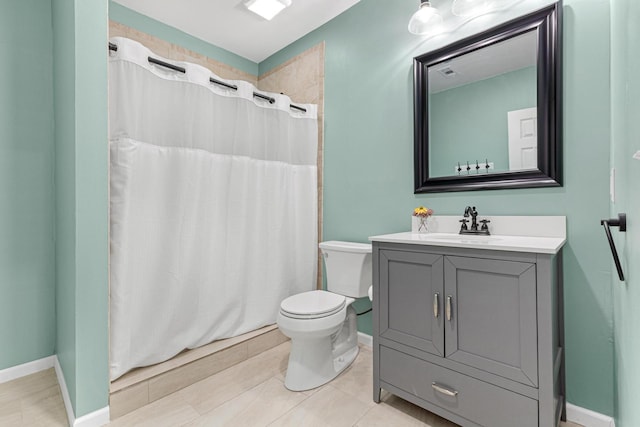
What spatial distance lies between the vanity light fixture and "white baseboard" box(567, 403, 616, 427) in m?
2.94

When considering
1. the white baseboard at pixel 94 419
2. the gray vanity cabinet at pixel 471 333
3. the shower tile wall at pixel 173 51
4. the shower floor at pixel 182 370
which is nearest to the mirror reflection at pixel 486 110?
the gray vanity cabinet at pixel 471 333

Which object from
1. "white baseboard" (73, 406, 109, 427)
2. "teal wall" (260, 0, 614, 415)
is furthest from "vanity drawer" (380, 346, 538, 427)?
"white baseboard" (73, 406, 109, 427)

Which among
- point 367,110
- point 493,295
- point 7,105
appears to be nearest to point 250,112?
point 367,110

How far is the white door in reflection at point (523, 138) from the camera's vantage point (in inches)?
59.4

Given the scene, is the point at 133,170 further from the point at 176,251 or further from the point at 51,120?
the point at 51,120

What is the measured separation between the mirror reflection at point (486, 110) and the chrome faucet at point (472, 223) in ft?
0.72

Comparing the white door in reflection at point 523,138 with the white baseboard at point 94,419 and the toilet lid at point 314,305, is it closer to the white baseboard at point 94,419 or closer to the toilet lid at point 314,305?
the toilet lid at point 314,305

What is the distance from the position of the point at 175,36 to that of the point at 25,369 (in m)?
2.62

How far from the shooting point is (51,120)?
76.0 inches

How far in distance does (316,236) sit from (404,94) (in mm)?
1273

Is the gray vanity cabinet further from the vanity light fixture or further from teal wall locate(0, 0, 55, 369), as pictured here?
teal wall locate(0, 0, 55, 369)

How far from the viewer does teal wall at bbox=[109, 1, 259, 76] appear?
89.0 inches

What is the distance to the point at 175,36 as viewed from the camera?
8.36 feet

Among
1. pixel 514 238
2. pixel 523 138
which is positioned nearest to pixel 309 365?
pixel 514 238
